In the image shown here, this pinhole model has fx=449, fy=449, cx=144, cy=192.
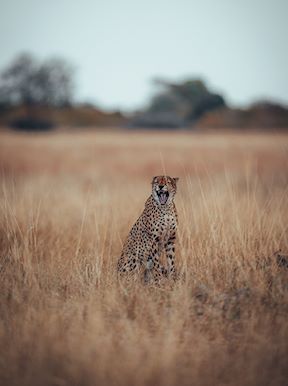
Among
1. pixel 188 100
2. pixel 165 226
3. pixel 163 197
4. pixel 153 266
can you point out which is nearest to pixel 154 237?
pixel 165 226

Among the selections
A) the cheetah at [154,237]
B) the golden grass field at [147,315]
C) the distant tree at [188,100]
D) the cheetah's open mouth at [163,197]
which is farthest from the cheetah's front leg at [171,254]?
the distant tree at [188,100]

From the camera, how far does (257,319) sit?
255cm

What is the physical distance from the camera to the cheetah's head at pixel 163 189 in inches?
139

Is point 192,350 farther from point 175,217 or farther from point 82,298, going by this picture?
point 175,217

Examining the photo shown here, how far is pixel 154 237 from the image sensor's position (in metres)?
3.50

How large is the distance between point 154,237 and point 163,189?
38 centimetres

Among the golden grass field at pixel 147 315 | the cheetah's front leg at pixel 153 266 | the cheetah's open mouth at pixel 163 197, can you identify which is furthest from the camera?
the cheetah's open mouth at pixel 163 197

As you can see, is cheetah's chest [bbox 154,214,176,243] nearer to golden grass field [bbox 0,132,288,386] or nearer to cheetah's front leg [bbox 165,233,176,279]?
cheetah's front leg [bbox 165,233,176,279]

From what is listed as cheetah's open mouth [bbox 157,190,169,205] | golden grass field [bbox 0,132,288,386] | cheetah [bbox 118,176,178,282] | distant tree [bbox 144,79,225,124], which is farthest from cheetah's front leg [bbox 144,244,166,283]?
distant tree [bbox 144,79,225,124]

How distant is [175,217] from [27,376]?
1828 millimetres

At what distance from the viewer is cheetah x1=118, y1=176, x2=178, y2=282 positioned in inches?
136

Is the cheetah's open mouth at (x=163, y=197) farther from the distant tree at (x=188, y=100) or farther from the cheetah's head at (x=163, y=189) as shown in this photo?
the distant tree at (x=188, y=100)

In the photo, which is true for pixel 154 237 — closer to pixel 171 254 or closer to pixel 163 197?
pixel 171 254

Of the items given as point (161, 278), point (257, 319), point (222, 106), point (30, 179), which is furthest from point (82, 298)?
point (222, 106)
